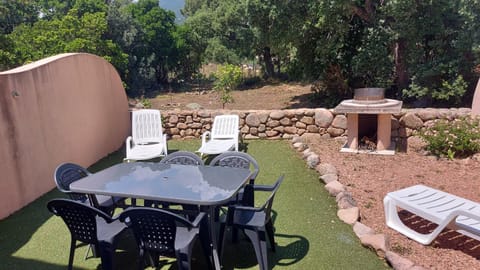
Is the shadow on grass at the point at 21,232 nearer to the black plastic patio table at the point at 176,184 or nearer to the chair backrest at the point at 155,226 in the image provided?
the black plastic patio table at the point at 176,184

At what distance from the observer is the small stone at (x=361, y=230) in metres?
3.69

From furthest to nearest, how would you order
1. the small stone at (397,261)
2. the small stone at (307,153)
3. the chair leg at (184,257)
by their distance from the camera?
1. the small stone at (307,153)
2. the small stone at (397,261)
3. the chair leg at (184,257)

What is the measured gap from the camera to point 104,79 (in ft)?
24.1

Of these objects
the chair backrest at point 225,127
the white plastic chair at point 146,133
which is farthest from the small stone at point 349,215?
the white plastic chair at point 146,133

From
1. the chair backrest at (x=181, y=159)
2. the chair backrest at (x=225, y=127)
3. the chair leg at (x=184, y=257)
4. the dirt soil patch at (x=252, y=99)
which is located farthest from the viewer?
the dirt soil patch at (x=252, y=99)

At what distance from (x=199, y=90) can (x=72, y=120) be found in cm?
1206

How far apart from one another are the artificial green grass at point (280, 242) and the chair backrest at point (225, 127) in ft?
7.12

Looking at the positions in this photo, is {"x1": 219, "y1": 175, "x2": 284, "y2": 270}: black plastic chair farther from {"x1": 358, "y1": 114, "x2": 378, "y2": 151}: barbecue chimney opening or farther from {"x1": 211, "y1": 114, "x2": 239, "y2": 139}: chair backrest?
{"x1": 358, "y1": 114, "x2": 378, "y2": 151}: barbecue chimney opening

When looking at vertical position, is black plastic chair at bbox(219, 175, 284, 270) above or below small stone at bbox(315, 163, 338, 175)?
above

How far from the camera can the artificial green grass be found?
3.38m

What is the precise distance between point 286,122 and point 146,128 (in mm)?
2984

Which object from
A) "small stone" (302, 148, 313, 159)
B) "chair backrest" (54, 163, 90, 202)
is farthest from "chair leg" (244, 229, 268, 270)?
"small stone" (302, 148, 313, 159)

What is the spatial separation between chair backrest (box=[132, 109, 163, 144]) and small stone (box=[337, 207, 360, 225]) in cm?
396

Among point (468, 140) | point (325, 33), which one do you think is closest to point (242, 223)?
point (468, 140)
